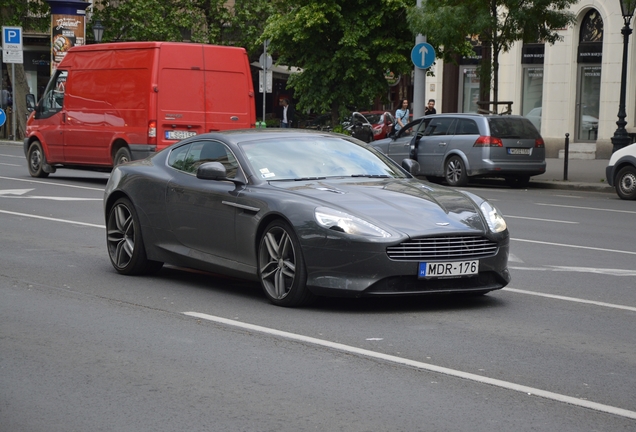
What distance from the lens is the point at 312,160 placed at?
962 cm

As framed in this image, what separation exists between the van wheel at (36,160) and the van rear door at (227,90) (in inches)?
173

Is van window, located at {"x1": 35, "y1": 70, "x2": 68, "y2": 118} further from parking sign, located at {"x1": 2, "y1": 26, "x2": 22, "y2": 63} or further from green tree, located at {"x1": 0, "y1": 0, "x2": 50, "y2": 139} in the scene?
green tree, located at {"x1": 0, "y1": 0, "x2": 50, "y2": 139}

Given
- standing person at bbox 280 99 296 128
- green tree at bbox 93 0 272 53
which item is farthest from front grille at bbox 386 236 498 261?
green tree at bbox 93 0 272 53

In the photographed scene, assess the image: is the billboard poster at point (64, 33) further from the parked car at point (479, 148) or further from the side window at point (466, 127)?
the side window at point (466, 127)

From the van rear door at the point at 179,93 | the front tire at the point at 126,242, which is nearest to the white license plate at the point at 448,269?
the front tire at the point at 126,242

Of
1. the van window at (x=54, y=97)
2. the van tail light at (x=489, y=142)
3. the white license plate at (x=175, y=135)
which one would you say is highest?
the van window at (x=54, y=97)

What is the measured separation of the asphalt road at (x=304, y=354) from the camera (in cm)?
561

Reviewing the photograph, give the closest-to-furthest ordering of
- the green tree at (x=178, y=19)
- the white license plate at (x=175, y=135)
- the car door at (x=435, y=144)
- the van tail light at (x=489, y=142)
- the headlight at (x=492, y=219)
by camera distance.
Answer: the headlight at (x=492, y=219)
the white license plate at (x=175, y=135)
the van tail light at (x=489, y=142)
the car door at (x=435, y=144)
the green tree at (x=178, y=19)

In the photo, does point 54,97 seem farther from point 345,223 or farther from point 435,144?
point 345,223

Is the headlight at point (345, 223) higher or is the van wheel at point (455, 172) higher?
the headlight at point (345, 223)

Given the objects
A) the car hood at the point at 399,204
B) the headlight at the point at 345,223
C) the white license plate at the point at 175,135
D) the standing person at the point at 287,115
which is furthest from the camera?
the standing person at the point at 287,115

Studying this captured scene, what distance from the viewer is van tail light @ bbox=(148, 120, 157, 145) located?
→ 20.5m

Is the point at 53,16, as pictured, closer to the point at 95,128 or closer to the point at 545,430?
the point at 95,128

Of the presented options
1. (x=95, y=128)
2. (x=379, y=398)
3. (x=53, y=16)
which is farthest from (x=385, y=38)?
(x=379, y=398)
